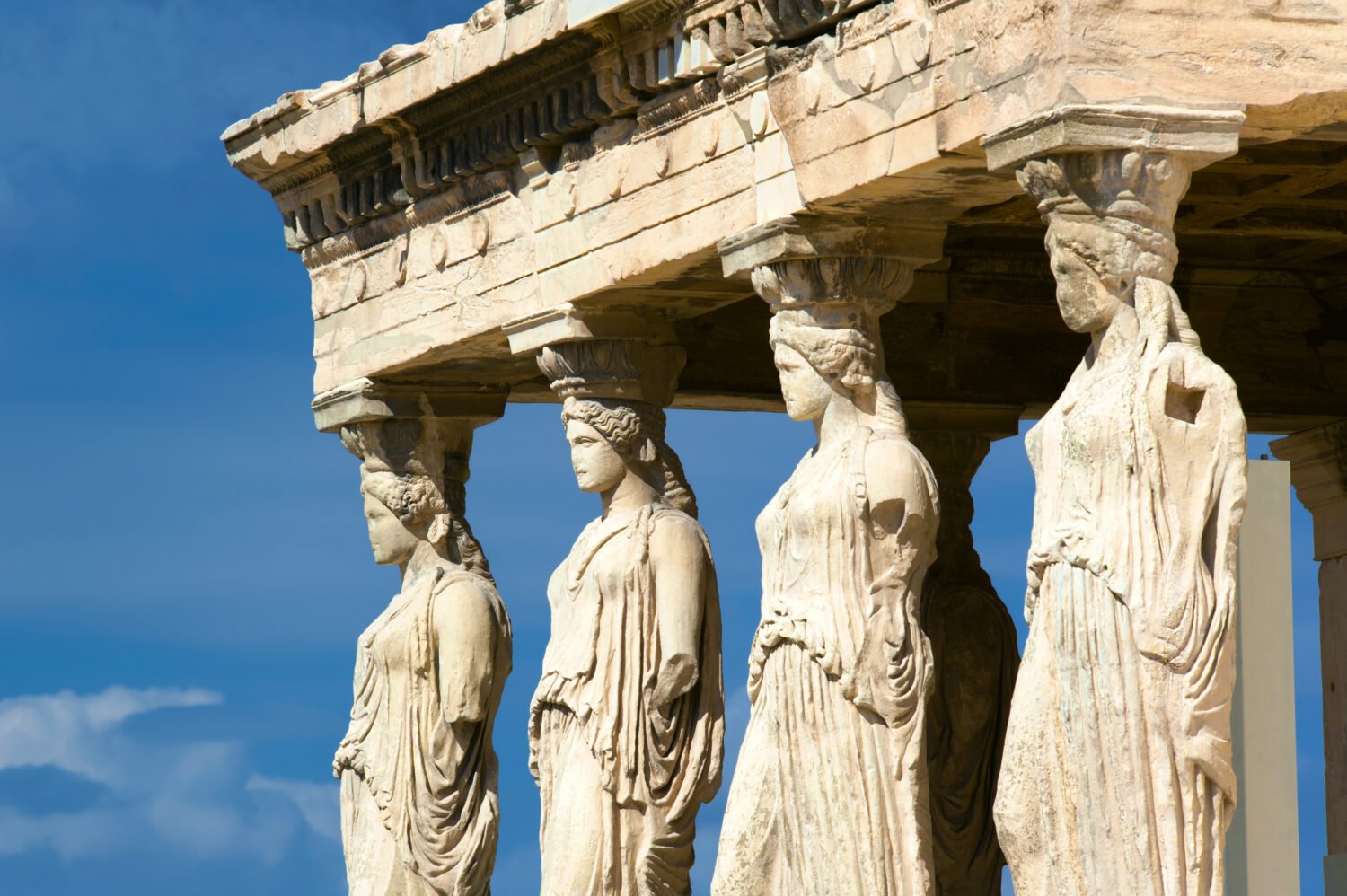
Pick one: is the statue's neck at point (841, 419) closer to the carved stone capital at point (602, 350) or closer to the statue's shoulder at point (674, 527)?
the statue's shoulder at point (674, 527)

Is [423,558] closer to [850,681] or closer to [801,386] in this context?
[801,386]

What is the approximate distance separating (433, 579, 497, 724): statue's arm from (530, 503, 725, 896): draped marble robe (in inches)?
51.4

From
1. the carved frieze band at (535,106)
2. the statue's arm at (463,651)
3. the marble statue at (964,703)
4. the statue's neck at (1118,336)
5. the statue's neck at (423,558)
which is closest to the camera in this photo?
the statue's neck at (1118,336)

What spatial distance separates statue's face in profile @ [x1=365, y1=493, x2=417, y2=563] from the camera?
15.6 meters

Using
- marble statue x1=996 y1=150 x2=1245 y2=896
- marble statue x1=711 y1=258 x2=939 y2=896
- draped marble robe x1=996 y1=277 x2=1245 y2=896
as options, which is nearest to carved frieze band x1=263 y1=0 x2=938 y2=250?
marble statue x1=711 y1=258 x2=939 y2=896

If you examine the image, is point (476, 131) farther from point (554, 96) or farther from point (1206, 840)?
point (1206, 840)

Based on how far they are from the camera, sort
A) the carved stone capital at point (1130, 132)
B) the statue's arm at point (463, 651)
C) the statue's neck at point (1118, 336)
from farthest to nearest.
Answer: the statue's arm at point (463, 651) → the statue's neck at point (1118, 336) → the carved stone capital at point (1130, 132)

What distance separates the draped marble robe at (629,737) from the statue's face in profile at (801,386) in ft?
4.83

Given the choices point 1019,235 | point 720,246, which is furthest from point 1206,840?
point 1019,235

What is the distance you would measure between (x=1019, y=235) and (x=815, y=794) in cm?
387

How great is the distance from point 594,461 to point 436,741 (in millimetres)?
1880

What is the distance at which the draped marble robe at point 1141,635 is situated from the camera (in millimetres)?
10617

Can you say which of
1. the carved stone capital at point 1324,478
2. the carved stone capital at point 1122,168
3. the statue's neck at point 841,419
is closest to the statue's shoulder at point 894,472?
the statue's neck at point 841,419

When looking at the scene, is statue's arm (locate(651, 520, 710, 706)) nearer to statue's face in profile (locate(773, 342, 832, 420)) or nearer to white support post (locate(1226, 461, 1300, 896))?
statue's face in profile (locate(773, 342, 832, 420))
